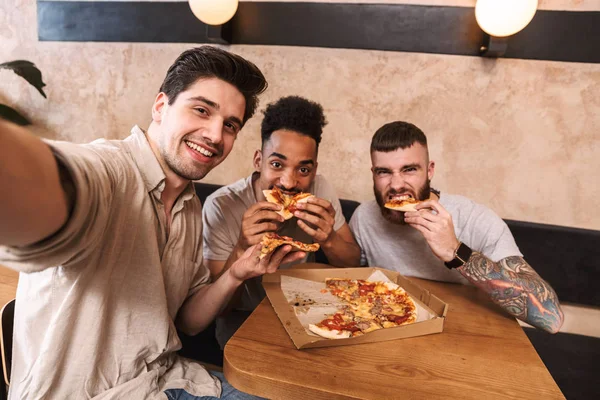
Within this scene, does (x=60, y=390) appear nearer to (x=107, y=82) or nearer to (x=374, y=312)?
(x=374, y=312)

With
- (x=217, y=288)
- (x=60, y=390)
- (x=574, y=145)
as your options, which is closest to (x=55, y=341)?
(x=60, y=390)

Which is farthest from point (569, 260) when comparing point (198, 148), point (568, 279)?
point (198, 148)

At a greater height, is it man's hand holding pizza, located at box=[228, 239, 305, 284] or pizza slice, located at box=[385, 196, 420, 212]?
pizza slice, located at box=[385, 196, 420, 212]

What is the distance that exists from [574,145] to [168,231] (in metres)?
3.34

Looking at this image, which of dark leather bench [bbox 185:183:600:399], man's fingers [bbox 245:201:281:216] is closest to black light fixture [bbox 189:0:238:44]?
man's fingers [bbox 245:201:281:216]

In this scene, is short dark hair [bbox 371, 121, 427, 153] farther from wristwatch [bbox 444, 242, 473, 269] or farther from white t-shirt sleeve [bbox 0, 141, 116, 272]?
white t-shirt sleeve [bbox 0, 141, 116, 272]

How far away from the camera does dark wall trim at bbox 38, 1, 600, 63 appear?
2.98m

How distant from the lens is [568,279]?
2979 millimetres

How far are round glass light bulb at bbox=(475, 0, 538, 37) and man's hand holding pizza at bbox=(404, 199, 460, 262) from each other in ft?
5.66

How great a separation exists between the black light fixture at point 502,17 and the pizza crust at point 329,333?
2626 mm

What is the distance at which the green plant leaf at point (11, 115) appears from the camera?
12.6 ft

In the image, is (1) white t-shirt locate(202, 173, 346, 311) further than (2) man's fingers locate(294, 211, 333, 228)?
Yes

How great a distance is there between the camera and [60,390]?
1.30 meters

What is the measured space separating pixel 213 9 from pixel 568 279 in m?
3.76
